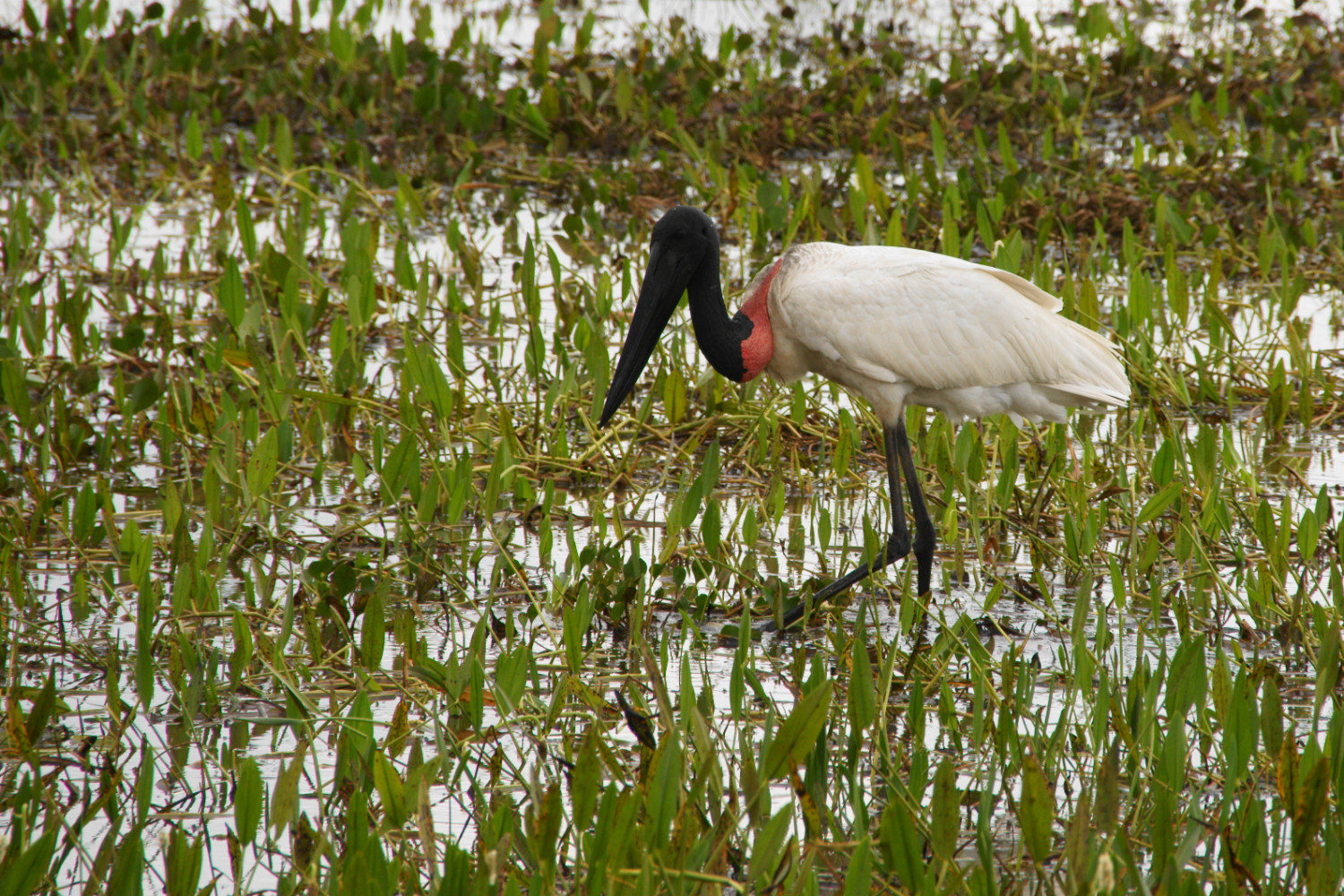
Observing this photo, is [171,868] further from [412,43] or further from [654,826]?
[412,43]

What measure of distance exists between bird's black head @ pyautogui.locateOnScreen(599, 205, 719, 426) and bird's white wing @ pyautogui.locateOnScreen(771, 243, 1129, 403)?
211 mm

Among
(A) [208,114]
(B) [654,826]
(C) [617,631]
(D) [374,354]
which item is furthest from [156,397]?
(A) [208,114]

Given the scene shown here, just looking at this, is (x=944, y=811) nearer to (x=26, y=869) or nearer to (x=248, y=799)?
(x=248, y=799)

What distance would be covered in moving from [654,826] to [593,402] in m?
2.57

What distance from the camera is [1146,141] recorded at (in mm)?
7527

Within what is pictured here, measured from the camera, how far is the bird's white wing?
Result: 12.5ft

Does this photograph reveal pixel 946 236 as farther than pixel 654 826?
Yes

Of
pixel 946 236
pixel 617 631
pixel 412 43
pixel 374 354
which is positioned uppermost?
pixel 412 43

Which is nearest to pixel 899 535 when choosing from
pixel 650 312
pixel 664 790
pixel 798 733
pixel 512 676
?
pixel 650 312

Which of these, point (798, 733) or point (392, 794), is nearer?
point (798, 733)

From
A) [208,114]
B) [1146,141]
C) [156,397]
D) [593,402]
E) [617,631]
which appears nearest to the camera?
[617,631]

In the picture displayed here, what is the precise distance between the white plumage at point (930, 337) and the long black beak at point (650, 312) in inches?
9.5

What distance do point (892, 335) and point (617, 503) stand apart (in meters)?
0.94

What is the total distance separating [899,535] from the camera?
3832 millimetres
